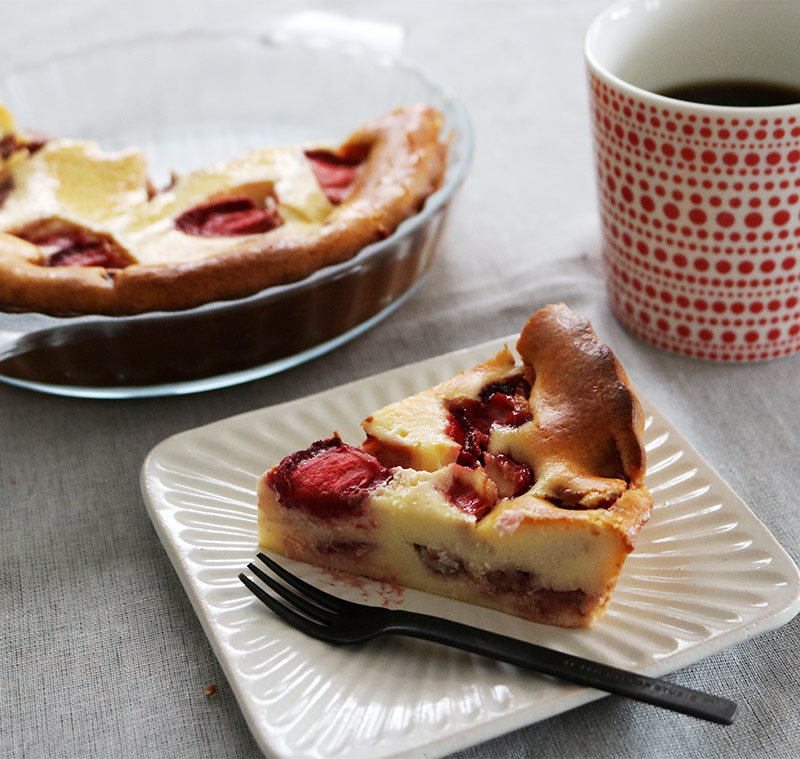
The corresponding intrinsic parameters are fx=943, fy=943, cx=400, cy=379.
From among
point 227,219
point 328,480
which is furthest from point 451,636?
point 227,219

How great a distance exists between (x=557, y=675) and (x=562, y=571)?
118 millimetres

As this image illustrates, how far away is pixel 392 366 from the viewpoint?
1.47 metres

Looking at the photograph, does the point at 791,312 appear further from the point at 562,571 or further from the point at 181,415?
the point at 181,415

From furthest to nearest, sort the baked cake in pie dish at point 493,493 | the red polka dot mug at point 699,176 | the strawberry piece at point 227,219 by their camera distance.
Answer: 1. the strawberry piece at point 227,219
2. the red polka dot mug at point 699,176
3. the baked cake in pie dish at point 493,493

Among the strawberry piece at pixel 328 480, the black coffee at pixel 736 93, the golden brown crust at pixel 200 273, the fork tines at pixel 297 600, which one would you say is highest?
the black coffee at pixel 736 93

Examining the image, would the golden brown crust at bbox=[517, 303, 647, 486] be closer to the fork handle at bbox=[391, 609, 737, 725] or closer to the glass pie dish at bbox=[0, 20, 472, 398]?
the fork handle at bbox=[391, 609, 737, 725]

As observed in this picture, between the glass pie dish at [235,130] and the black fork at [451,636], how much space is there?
1.20 ft

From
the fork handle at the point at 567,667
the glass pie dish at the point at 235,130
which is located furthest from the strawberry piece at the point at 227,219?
the fork handle at the point at 567,667

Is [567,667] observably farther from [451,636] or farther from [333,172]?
[333,172]

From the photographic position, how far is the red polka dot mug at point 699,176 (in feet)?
4.05

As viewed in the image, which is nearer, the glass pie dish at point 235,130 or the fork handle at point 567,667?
the fork handle at point 567,667

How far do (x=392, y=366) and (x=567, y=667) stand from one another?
66cm

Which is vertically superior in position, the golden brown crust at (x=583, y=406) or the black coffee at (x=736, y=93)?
the black coffee at (x=736, y=93)

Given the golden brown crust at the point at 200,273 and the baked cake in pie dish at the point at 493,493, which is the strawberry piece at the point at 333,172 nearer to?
the golden brown crust at the point at 200,273
